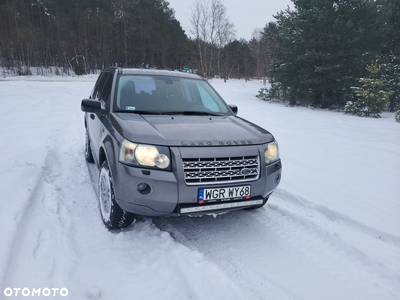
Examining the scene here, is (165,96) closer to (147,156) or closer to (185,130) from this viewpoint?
(185,130)

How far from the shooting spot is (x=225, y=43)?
1430 inches

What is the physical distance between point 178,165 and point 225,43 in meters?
36.9

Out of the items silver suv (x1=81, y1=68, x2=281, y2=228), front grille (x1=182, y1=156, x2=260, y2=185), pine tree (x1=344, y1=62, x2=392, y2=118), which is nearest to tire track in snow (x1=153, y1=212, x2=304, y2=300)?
silver suv (x1=81, y1=68, x2=281, y2=228)

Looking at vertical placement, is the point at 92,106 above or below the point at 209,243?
above

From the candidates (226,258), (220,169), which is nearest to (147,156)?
(220,169)

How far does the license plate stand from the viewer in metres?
2.57

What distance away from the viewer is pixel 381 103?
12.5 metres

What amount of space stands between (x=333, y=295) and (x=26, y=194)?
3698 mm

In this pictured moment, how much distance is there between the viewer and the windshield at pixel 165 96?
354cm

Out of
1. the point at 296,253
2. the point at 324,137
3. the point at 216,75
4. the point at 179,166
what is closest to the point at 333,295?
the point at 296,253

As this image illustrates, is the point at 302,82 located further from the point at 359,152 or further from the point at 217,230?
the point at 217,230

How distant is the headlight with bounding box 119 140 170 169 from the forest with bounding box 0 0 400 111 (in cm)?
1293

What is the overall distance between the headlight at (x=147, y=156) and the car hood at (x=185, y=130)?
56 mm

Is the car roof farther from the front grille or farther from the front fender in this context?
the front grille
